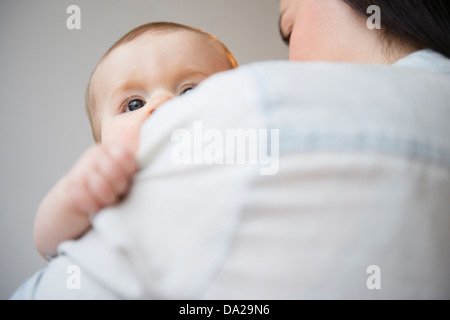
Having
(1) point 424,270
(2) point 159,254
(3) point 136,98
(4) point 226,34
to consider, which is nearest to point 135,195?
(2) point 159,254

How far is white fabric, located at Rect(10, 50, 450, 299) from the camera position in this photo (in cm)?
38

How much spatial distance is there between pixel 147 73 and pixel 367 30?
0.51 meters

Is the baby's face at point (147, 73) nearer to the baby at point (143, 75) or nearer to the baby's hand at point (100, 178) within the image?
the baby at point (143, 75)

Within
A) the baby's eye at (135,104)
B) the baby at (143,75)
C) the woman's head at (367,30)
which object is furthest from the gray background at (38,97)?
the woman's head at (367,30)

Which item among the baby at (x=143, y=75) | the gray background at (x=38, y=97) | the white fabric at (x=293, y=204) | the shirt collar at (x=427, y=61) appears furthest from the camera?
the gray background at (x=38, y=97)

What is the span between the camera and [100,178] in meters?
0.46

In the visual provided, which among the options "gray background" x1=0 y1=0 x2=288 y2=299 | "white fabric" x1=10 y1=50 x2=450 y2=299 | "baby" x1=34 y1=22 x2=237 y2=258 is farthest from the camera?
"gray background" x1=0 y1=0 x2=288 y2=299

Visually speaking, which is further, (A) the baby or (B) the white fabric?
(A) the baby

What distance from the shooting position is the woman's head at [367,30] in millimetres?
624

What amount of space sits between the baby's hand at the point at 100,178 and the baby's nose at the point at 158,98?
379 mm

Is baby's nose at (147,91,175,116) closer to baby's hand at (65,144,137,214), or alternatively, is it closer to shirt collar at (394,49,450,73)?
baby's hand at (65,144,137,214)

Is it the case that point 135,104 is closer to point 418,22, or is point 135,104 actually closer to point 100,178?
point 100,178

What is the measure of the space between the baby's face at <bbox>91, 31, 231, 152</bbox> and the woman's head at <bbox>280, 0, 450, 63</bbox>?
29cm

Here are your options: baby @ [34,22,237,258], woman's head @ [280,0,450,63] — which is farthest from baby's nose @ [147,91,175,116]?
woman's head @ [280,0,450,63]
